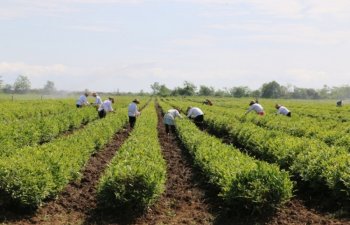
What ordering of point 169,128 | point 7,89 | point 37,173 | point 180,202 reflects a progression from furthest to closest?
1. point 7,89
2. point 169,128
3. point 180,202
4. point 37,173

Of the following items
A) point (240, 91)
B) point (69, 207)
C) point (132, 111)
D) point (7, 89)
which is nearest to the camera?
point (69, 207)

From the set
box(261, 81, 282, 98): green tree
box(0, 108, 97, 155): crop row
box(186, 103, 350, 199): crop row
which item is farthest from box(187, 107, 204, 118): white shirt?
box(261, 81, 282, 98): green tree

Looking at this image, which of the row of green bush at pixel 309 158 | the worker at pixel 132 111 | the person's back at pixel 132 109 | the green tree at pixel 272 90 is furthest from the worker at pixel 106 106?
the green tree at pixel 272 90

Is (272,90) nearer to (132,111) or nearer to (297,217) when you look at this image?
(132,111)

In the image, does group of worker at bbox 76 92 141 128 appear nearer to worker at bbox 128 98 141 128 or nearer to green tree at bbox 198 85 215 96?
worker at bbox 128 98 141 128

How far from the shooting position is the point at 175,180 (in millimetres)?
13062

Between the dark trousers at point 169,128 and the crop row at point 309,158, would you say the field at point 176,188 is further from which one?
the dark trousers at point 169,128

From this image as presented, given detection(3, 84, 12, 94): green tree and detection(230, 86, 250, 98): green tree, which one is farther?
detection(230, 86, 250, 98): green tree

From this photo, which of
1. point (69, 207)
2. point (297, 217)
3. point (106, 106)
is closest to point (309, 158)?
point (297, 217)

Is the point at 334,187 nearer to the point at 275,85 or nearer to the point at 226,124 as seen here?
the point at 226,124

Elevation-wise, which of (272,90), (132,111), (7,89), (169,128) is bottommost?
(169,128)

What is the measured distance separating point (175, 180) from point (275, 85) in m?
163

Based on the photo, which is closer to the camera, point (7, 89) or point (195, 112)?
point (195, 112)

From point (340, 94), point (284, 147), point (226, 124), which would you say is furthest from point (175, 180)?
point (340, 94)
